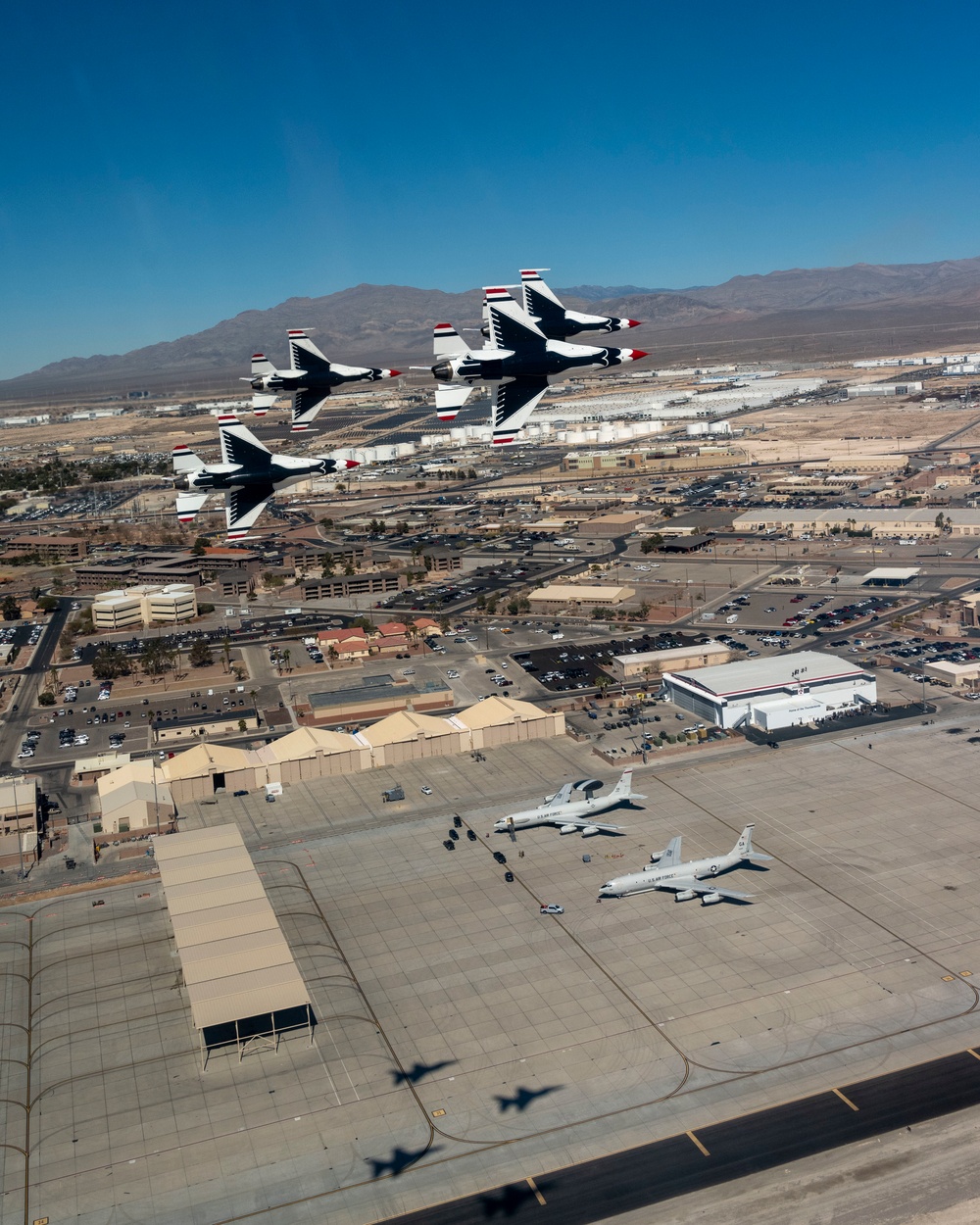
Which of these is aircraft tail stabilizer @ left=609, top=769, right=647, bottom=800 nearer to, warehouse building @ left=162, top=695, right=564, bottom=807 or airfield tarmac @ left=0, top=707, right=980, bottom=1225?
airfield tarmac @ left=0, top=707, right=980, bottom=1225

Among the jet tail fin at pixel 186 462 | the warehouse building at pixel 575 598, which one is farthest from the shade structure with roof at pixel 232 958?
the warehouse building at pixel 575 598

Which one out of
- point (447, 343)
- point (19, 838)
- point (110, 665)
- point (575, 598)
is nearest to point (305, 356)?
point (447, 343)

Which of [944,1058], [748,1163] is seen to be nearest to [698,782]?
[944,1058]

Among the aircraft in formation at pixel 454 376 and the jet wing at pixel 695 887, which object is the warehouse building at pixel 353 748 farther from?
the aircraft in formation at pixel 454 376

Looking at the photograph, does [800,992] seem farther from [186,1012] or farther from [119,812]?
[119,812]

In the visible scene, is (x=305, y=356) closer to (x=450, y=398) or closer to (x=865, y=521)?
(x=450, y=398)

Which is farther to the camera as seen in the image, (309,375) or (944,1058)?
(309,375)
